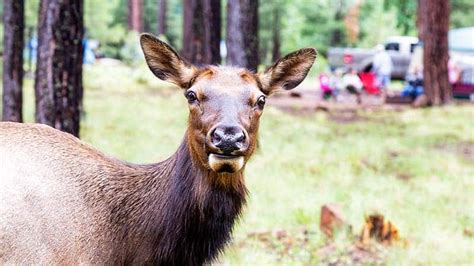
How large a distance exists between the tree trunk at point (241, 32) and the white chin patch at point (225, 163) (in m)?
6.78

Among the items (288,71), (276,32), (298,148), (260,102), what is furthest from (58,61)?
(276,32)

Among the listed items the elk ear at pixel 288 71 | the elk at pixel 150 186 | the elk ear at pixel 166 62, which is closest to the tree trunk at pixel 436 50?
the elk ear at pixel 288 71

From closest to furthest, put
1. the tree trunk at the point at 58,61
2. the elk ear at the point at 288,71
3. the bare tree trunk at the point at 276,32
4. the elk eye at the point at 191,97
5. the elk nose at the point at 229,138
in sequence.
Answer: the elk nose at the point at 229,138 → the elk eye at the point at 191,97 → the elk ear at the point at 288,71 → the tree trunk at the point at 58,61 → the bare tree trunk at the point at 276,32

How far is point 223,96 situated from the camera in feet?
12.1

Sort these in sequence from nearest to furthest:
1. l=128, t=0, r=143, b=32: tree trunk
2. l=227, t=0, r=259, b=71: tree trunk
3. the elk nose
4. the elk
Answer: the elk nose, the elk, l=227, t=0, r=259, b=71: tree trunk, l=128, t=0, r=143, b=32: tree trunk

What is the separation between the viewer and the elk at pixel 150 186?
11.7 feet

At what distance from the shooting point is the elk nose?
337 centimetres

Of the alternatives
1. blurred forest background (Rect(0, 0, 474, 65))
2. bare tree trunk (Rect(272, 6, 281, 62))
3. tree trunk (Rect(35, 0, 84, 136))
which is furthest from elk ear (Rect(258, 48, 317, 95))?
bare tree trunk (Rect(272, 6, 281, 62))

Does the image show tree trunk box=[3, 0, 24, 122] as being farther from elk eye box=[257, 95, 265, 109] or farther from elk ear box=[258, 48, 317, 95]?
elk eye box=[257, 95, 265, 109]

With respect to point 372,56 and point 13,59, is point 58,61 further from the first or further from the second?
point 372,56

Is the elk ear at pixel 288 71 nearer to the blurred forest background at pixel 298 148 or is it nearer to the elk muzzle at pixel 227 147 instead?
the elk muzzle at pixel 227 147

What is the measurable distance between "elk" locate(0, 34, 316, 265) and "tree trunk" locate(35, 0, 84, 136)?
3047 mm

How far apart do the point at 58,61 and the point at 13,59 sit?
7.57 feet

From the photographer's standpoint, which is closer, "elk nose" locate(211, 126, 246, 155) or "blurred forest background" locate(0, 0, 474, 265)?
"elk nose" locate(211, 126, 246, 155)
